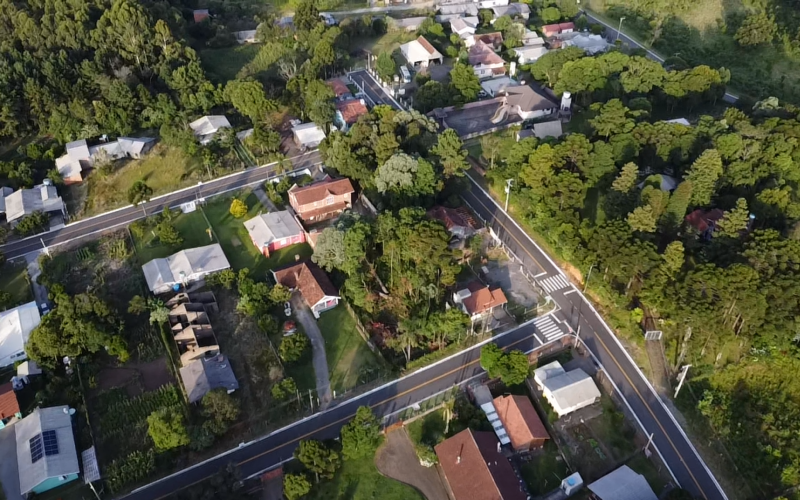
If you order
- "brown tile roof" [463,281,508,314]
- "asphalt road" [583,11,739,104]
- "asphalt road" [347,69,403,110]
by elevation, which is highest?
"brown tile roof" [463,281,508,314]

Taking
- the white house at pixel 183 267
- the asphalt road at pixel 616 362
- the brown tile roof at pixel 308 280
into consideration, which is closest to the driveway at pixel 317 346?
the brown tile roof at pixel 308 280

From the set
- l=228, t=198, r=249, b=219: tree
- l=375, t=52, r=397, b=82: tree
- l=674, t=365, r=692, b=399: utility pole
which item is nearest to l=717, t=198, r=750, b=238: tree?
l=674, t=365, r=692, b=399: utility pole

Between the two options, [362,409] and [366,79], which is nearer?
[362,409]

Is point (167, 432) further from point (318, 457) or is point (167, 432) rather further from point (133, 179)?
point (133, 179)

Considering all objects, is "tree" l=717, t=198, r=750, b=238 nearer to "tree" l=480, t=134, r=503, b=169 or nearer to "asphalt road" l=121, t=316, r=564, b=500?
"asphalt road" l=121, t=316, r=564, b=500

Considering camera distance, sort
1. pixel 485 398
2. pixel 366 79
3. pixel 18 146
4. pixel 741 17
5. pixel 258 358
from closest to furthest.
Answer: pixel 485 398
pixel 258 358
pixel 18 146
pixel 366 79
pixel 741 17

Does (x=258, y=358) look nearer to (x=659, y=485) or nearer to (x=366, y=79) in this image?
(x=659, y=485)

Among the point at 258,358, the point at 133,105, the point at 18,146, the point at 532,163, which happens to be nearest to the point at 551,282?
the point at 532,163
